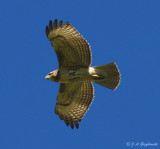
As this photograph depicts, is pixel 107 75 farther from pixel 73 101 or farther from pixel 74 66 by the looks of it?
pixel 73 101

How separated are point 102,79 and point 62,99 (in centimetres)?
164

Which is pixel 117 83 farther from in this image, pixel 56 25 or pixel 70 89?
pixel 56 25

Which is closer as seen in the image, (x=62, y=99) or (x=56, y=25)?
(x=56, y=25)

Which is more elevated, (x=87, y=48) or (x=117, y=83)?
(x=87, y=48)

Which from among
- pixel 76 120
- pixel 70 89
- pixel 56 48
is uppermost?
pixel 56 48

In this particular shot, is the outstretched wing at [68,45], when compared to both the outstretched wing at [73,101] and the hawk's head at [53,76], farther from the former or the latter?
the outstretched wing at [73,101]

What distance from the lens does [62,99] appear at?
15383 mm

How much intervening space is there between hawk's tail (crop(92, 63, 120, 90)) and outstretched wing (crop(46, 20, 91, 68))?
15.0 inches

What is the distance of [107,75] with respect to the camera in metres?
14.5

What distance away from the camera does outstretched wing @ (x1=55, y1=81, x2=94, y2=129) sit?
15.2 metres

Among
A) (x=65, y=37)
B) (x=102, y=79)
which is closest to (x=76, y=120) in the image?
(x=102, y=79)

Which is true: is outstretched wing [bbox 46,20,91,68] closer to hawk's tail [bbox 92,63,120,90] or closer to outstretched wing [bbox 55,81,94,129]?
hawk's tail [bbox 92,63,120,90]

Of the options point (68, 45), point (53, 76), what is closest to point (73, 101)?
point (53, 76)

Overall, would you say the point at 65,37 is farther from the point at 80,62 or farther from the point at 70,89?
the point at 70,89
